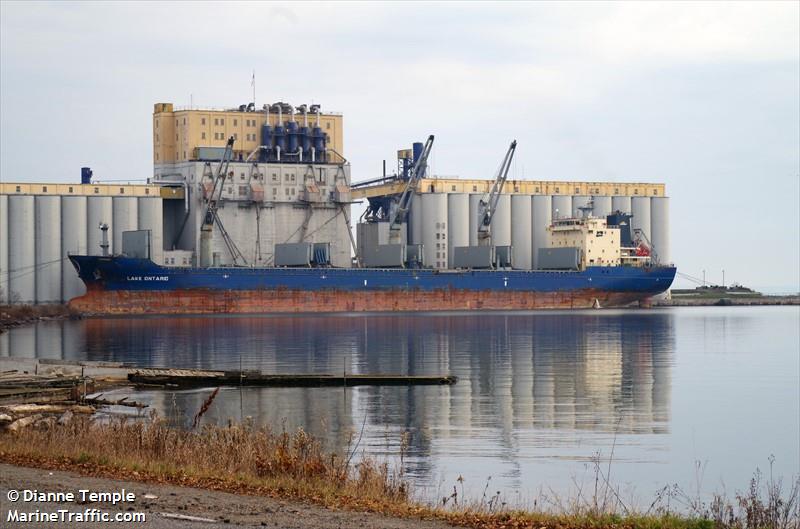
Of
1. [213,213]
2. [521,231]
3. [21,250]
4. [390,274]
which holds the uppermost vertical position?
[213,213]

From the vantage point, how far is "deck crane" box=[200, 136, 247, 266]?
74.3 m

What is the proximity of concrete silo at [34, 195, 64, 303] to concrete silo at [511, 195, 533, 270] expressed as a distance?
111 ft

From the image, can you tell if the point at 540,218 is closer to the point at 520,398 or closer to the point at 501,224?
the point at 501,224

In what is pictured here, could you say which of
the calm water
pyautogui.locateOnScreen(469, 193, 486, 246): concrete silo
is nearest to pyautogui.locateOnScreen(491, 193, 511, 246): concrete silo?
pyautogui.locateOnScreen(469, 193, 486, 246): concrete silo

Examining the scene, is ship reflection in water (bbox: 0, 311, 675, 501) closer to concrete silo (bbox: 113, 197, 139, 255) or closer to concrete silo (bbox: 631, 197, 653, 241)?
concrete silo (bbox: 113, 197, 139, 255)

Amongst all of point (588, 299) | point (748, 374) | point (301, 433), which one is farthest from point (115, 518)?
point (588, 299)

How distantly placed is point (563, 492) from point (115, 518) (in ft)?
23.4

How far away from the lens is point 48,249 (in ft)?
239

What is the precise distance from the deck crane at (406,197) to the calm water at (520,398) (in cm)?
2767

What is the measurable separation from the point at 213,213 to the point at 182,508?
65311 mm

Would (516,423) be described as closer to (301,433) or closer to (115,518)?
(301,433)

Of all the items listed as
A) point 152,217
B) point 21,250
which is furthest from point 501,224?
point 21,250

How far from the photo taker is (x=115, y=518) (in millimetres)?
9719

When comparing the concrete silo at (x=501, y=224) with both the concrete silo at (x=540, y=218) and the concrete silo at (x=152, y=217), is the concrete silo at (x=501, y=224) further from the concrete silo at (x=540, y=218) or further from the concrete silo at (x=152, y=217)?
the concrete silo at (x=152, y=217)
